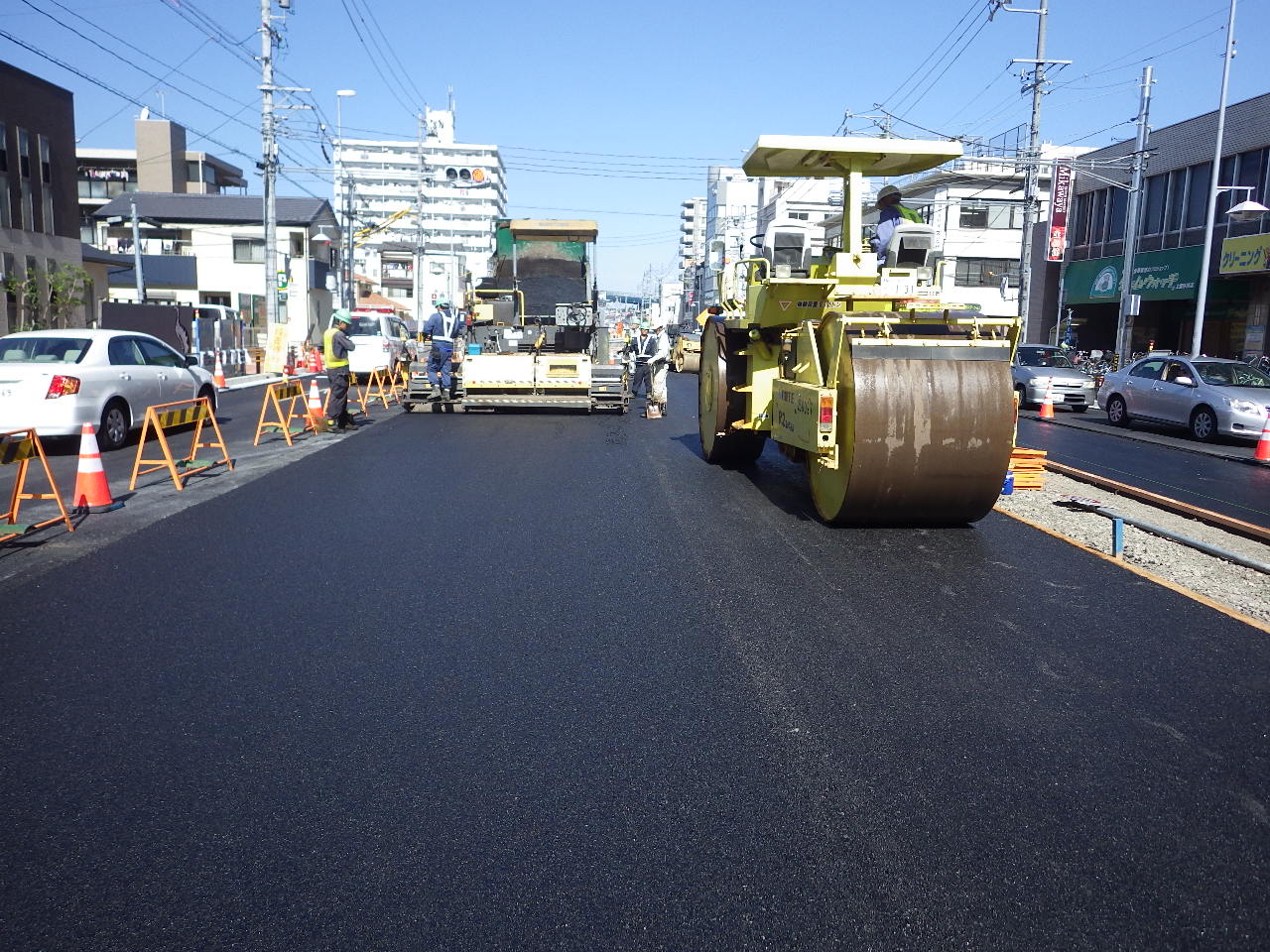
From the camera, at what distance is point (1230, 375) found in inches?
685

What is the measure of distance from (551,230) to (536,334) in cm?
268

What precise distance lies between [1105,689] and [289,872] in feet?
11.9

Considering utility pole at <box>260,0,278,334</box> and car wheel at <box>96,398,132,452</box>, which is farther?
utility pole at <box>260,0,278,334</box>

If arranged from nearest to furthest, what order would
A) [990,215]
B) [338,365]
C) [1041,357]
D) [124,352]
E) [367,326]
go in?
[124,352]
[338,365]
[1041,357]
[367,326]
[990,215]

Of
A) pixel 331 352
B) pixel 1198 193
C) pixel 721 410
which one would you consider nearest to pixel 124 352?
pixel 331 352

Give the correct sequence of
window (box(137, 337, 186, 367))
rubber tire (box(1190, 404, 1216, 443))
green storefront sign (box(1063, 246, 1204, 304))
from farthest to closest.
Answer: green storefront sign (box(1063, 246, 1204, 304))
rubber tire (box(1190, 404, 1216, 443))
window (box(137, 337, 186, 367))

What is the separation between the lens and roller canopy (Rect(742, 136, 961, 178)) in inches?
364

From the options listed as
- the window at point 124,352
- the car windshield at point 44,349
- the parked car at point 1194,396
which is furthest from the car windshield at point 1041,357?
the car windshield at point 44,349

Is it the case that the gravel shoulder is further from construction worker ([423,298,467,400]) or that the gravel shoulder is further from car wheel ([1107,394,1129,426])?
construction worker ([423,298,467,400])

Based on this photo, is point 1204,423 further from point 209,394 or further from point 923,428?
point 209,394

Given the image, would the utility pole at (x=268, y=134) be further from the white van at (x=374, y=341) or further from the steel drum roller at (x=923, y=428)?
the steel drum roller at (x=923, y=428)

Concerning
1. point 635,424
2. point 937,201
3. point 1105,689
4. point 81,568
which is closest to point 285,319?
point 937,201

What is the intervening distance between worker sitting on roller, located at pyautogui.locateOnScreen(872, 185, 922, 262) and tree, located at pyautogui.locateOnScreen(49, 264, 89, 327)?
3290cm


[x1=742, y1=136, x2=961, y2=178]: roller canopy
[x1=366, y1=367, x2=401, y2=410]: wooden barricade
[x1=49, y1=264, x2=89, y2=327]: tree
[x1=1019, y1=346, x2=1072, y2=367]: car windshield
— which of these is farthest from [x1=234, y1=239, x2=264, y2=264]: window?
[x1=742, y1=136, x2=961, y2=178]: roller canopy
